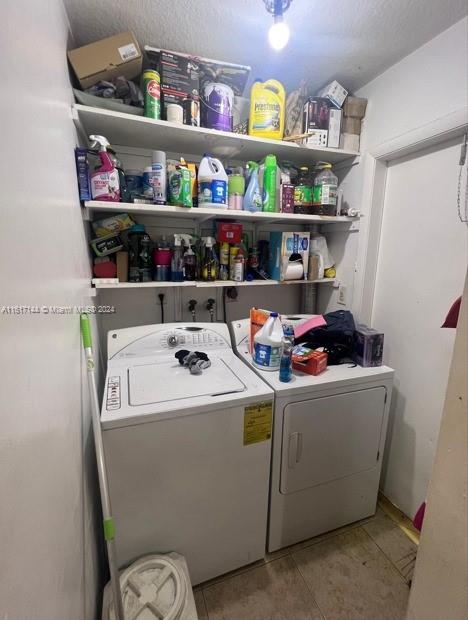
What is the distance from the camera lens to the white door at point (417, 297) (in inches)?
56.2

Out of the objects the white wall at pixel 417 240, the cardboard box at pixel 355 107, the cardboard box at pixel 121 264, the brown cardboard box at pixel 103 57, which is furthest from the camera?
the cardboard box at pixel 355 107

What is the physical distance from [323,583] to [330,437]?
0.66 meters

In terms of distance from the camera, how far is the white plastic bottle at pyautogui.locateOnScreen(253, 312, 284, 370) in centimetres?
150

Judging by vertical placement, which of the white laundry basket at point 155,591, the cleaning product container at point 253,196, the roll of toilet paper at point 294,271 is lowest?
the white laundry basket at point 155,591

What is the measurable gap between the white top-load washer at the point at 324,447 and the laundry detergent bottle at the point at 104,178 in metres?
1.10

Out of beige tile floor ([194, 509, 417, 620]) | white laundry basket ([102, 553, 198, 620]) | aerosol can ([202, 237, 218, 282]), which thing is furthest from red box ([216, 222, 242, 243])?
beige tile floor ([194, 509, 417, 620])

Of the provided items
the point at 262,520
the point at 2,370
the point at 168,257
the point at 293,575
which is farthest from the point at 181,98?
the point at 293,575

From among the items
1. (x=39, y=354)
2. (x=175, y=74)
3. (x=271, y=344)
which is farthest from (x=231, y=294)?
(x=39, y=354)

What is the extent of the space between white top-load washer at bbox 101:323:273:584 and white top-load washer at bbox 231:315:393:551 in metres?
0.09

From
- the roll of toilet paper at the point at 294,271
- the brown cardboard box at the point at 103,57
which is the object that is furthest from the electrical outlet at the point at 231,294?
the brown cardboard box at the point at 103,57

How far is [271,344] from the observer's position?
150 centimetres

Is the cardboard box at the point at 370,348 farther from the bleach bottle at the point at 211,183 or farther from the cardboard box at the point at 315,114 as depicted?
the cardboard box at the point at 315,114

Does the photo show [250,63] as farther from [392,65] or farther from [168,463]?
[168,463]

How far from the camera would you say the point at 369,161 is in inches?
68.1
